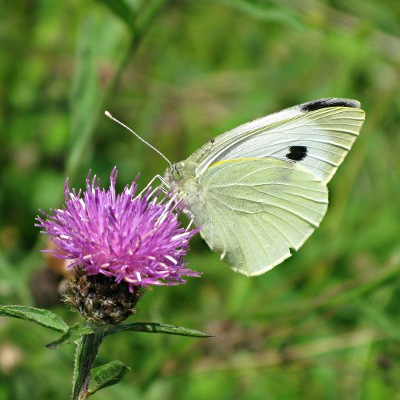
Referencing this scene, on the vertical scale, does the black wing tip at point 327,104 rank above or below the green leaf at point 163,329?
above

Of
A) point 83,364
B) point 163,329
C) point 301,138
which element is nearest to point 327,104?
point 301,138

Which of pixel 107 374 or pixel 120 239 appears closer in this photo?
pixel 107 374

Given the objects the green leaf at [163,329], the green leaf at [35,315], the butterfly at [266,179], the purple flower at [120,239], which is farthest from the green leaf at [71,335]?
the butterfly at [266,179]

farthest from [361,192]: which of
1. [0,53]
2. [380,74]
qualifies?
[0,53]

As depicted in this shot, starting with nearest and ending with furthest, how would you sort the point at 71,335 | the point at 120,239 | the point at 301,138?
the point at 71,335 → the point at 120,239 → the point at 301,138

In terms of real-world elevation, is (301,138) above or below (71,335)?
above

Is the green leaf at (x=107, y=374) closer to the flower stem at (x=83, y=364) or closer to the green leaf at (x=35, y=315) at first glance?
the flower stem at (x=83, y=364)

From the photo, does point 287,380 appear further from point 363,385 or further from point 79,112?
point 79,112

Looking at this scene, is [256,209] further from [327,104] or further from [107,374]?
[107,374]
